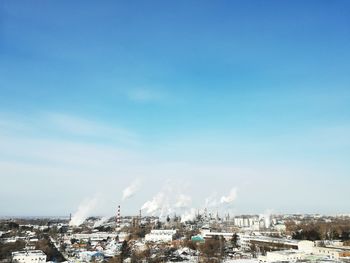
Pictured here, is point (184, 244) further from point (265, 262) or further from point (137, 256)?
point (265, 262)

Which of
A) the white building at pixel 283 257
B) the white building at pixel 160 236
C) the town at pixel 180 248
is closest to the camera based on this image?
the white building at pixel 283 257

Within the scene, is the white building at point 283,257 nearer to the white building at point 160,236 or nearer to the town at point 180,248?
the town at point 180,248

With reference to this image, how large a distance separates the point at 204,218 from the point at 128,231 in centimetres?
1262

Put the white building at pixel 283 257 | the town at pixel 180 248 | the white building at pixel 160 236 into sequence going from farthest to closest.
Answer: the white building at pixel 160 236 < the town at pixel 180 248 < the white building at pixel 283 257

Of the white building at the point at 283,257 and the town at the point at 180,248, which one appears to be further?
the town at the point at 180,248

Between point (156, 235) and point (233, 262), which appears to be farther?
point (156, 235)

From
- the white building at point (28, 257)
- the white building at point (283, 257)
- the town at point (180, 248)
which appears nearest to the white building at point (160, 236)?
the town at point (180, 248)

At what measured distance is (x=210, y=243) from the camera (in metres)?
19.1

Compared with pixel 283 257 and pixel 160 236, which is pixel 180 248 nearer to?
pixel 160 236

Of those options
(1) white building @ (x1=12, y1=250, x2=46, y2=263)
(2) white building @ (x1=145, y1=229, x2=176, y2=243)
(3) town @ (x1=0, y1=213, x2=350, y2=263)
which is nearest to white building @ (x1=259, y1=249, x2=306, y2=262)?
(3) town @ (x1=0, y1=213, x2=350, y2=263)

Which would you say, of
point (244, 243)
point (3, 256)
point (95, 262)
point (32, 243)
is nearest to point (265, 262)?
point (95, 262)

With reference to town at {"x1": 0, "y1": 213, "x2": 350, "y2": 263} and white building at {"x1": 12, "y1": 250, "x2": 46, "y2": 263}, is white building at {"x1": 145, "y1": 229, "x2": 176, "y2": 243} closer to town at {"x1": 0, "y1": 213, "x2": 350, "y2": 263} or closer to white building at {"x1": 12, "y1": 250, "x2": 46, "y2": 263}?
town at {"x1": 0, "y1": 213, "x2": 350, "y2": 263}

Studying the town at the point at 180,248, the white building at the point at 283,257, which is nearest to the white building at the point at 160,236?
the town at the point at 180,248

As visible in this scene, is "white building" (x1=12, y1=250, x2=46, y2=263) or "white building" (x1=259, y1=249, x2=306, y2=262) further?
"white building" (x1=12, y1=250, x2=46, y2=263)
